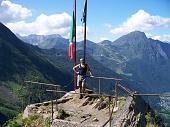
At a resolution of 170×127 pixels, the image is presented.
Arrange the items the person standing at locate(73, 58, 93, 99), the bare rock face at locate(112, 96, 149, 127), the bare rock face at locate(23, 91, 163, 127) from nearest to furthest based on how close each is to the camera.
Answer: the bare rock face at locate(112, 96, 149, 127), the bare rock face at locate(23, 91, 163, 127), the person standing at locate(73, 58, 93, 99)

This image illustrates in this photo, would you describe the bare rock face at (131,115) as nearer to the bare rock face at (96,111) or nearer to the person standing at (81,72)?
the bare rock face at (96,111)

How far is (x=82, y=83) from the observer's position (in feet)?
94.3

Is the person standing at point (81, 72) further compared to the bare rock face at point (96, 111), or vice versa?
the person standing at point (81, 72)

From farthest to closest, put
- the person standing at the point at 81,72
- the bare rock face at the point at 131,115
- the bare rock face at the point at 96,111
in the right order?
the person standing at the point at 81,72 < the bare rock face at the point at 96,111 < the bare rock face at the point at 131,115

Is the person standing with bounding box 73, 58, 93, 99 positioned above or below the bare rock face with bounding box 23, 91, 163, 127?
above

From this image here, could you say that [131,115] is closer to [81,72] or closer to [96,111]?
[96,111]

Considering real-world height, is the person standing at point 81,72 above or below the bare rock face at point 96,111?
above

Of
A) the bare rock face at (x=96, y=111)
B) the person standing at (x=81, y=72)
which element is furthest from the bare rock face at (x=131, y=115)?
the person standing at (x=81, y=72)

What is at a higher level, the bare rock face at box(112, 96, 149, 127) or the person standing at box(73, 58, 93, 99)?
the person standing at box(73, 58, 93, 99)

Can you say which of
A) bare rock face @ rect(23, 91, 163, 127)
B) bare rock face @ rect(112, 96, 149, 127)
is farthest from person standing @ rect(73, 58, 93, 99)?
bare rock face @ rect(112, 96, 149, 127)

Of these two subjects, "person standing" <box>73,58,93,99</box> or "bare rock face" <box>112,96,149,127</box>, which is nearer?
"bare rock face" <box>112,96,149,127</box>

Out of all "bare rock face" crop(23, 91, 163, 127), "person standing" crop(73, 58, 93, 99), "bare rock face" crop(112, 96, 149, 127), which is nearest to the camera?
"bare rock face" crop(112, 96, 149, 127)

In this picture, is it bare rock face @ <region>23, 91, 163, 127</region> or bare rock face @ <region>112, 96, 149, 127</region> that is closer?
bare rock face @ <region>112, 96, 149, 127</region>

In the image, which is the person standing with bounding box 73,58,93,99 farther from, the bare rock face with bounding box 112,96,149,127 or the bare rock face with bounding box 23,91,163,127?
the bare rock face with bounding box 112,96,149,127
